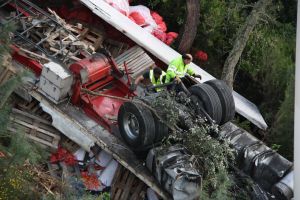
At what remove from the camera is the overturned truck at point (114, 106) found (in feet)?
25.7

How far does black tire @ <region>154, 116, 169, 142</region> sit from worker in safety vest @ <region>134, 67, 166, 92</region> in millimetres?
1019

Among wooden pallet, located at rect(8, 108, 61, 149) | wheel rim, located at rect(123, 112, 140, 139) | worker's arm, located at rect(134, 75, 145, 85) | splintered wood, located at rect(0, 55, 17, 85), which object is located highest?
worker's arm, located at rect(134, 75, 145, 85)

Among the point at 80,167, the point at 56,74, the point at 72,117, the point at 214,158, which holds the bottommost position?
the point at 80,167

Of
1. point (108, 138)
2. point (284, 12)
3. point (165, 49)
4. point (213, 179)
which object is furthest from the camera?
point (284, 12)

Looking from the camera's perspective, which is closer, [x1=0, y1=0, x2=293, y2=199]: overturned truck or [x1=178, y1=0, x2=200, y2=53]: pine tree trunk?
[x1=0, y1=0, x2=293, y2=199]: overturned truck

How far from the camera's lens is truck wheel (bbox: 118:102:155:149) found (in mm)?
7828

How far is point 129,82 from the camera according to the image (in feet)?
31.0

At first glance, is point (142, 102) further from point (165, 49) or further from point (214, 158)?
point (165, 49)

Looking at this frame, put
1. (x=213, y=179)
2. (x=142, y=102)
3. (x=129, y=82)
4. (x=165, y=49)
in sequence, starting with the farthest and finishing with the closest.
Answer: (x=165, y=49) < (x=129, y=82) < (x=142, y=102) < (x=213, y=179)

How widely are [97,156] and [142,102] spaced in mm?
1476

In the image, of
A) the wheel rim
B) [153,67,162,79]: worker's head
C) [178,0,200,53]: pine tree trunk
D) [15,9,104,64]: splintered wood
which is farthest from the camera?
[178,0,200,53]: pine tree trunk

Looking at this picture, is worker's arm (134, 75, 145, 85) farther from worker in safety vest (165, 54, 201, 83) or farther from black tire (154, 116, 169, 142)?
black tire (154, 116, 169, 142)

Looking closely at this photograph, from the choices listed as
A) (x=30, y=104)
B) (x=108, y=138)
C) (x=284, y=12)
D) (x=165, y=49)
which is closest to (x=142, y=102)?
(x=108, y=138)

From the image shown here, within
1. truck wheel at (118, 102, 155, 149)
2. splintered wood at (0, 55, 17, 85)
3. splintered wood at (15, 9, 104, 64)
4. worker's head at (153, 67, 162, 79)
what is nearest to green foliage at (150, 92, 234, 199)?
truck wheel at (118, 102, 155, 149)
